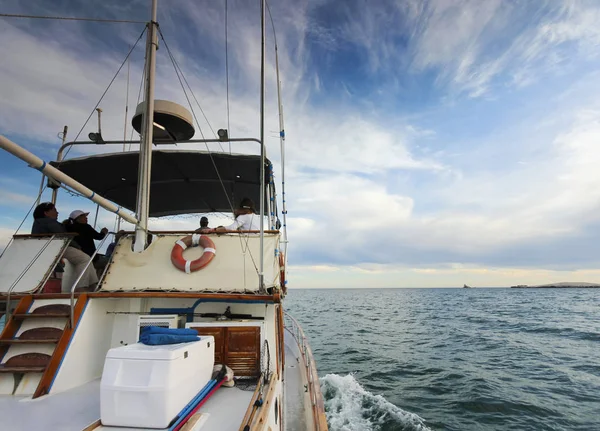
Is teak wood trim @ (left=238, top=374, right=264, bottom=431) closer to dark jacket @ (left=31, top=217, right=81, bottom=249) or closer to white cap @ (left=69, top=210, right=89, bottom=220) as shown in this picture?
dark jacket @ (left=31, top=217, right=81, bottom=249)

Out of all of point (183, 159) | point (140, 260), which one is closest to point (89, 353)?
point (140, 260)

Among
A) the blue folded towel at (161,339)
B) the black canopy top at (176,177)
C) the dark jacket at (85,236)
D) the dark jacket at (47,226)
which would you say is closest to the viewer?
the blue folded towel at (161,339)

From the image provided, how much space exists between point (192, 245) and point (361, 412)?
21.6 feet

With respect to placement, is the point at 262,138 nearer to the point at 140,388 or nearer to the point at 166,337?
the point at 166,337

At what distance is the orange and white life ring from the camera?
5.56 m

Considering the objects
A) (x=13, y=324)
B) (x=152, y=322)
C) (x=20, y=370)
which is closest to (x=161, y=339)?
(x=152, y=322)

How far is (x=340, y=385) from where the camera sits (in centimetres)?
1060

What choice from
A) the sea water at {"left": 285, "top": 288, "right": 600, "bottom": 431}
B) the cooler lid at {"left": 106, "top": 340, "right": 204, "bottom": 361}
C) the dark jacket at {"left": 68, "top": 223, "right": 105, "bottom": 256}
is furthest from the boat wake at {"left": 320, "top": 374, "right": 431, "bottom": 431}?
the dark jacket at {"left": 68, "top": 223, "right": 105, "bottom": 256}

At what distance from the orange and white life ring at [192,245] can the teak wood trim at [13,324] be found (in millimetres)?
2037

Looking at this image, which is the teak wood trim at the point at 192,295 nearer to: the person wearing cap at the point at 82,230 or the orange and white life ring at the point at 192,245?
the orange and white life ring at the point at 192,245

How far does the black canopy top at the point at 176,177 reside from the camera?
7.09m

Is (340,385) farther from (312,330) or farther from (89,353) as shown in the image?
(312,330)

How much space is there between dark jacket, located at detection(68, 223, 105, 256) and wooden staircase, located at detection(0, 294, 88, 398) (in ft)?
6.02

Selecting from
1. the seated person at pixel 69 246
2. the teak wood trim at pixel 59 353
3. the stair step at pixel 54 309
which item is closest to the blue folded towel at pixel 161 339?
the teak wood trim at pixel 59 353
